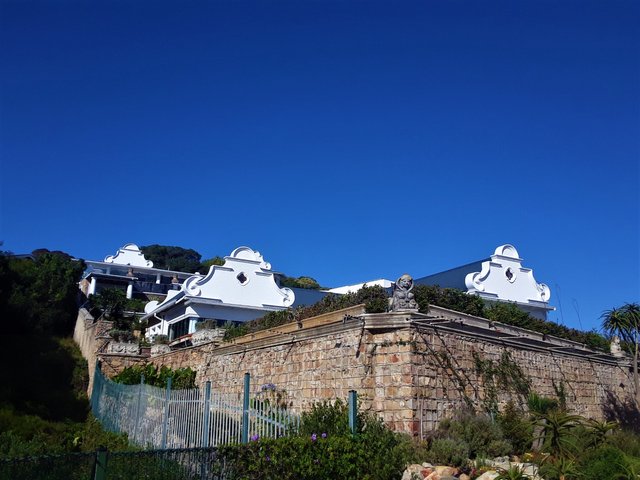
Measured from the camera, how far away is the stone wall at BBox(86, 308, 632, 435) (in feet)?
37.4

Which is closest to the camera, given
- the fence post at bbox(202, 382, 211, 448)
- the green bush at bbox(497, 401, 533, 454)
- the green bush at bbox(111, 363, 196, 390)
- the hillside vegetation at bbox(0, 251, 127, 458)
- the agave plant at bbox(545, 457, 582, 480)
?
the agave plant at bbox(545, 457, 582, 480)

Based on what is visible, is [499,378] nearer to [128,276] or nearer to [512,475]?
[512,475]

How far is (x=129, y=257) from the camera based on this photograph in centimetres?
5472

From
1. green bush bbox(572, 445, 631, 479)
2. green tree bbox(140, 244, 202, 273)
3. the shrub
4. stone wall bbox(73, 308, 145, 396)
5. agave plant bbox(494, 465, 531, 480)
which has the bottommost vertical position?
agave plant bbox(494, 465, 531, 480)

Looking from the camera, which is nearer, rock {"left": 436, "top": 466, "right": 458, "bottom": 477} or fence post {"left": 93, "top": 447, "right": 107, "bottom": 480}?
fence post {"left": 93, "top": 447, "right": 107, "bottom": 480}

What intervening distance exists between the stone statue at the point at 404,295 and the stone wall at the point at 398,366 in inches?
12.4

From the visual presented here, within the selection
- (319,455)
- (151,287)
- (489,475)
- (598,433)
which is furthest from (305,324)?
(151,287)

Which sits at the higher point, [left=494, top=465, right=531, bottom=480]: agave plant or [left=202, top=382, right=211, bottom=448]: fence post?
[left=202, top=382, right=211, bottom=448]: fence post

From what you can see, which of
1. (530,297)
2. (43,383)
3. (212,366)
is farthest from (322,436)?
(530,297)

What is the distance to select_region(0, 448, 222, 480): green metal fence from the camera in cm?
587

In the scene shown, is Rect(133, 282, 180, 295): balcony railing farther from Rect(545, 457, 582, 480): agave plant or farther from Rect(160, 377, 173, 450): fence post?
Rect(545, 457, 582, 480): agave plant

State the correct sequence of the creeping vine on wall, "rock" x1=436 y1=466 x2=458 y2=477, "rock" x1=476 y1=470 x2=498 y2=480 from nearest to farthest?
"rock" x1=476 y1=470 x2=498 y2=480, "rock" x1=436 y1=466 x2=458 y2=477, the creeping vine on wall

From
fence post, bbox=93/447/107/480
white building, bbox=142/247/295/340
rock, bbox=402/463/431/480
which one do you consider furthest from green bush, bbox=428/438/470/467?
white building, bbox=142/247/295/340

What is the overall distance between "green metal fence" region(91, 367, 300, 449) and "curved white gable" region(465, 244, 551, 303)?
14.9m
